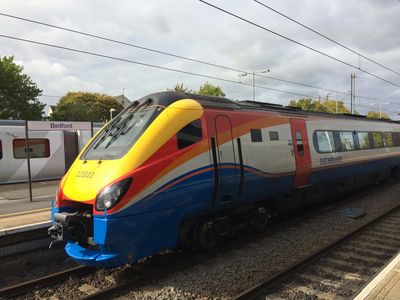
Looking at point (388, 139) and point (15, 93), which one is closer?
point (388, 139)

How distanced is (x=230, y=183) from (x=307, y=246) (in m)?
2.29

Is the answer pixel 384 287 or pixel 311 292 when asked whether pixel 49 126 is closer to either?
pixel 311 292

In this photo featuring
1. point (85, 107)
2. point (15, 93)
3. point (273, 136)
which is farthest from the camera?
point (85, 107)

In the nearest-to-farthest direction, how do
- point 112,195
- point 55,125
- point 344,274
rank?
point 112,195, point 344,274, point 55,125

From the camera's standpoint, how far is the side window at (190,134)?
501 cm

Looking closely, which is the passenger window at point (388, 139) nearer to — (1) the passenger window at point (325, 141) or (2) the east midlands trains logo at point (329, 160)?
(2) the east midlands trains logo at point (329, 160)

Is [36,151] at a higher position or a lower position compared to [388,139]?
higher

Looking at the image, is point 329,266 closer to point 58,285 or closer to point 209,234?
point 209,234

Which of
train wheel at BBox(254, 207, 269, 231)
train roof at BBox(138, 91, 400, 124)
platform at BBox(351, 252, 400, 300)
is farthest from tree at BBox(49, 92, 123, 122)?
A: platform at BBox(351, 252, 400, 300)

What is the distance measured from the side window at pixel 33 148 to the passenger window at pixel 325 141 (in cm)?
1301

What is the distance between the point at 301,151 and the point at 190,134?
3906 millimetres

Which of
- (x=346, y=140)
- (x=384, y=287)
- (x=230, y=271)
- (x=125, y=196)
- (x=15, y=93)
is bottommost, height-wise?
(x=230, y=271)

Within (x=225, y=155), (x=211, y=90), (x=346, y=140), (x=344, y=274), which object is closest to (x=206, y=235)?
Result: (x=225, y=155)

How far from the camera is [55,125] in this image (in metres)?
9.78
